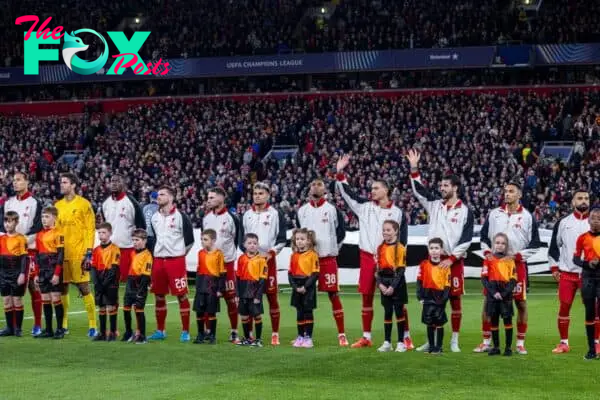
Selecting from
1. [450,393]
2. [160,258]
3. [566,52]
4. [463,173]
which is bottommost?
[450,393]

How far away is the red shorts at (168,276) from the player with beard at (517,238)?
14.5 feet

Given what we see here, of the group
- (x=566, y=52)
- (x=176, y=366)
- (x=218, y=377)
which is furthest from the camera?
(x=566, y=52)

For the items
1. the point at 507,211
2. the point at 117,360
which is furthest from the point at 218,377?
the point at 507,211

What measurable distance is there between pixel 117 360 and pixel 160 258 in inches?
103

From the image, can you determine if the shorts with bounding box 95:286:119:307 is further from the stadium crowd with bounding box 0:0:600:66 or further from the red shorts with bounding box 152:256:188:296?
the stadium crowd with bounding box 0:0:600:66

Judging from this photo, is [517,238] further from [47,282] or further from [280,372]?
[47,282]

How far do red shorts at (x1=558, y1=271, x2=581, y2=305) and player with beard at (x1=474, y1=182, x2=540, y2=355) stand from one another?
0.50 metres

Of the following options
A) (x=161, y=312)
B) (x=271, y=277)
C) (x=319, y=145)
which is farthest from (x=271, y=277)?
(x=319, y=145)

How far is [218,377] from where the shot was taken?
12.4m

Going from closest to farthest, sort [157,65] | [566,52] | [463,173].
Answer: [463,173] → [566,52] → [157,65]

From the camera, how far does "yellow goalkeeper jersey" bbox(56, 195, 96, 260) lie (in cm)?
1662

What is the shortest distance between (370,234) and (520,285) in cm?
224

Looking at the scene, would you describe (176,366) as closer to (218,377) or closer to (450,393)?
(218,377)

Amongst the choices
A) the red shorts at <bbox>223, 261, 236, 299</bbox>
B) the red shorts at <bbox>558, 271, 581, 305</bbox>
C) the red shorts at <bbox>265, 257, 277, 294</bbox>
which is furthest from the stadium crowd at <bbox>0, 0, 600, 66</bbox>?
the red shorts at <bbox>265, 257, 277, 294</bbox>
